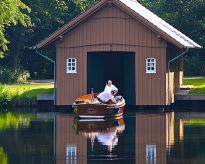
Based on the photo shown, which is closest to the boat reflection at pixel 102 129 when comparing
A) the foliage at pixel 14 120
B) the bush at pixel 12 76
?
the foliage at pixel 14 120

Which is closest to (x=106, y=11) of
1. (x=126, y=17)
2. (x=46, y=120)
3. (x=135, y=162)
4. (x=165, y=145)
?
(x=126, y=17)

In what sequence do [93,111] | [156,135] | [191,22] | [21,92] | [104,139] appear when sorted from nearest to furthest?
[104,139], [156,135], [93,111], [21,92], [191,22]

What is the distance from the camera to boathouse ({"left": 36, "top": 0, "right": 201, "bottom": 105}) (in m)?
50.7

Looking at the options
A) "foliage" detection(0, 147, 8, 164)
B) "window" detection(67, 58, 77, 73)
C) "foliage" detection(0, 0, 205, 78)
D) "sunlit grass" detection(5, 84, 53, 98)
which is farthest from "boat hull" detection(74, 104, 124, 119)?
"foliage" detection(0, 0, 205, 78)

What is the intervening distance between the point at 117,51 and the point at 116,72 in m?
3.04

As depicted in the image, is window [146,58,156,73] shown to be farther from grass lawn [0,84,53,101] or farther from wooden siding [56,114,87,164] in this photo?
grass lawn [0,84,53,101]

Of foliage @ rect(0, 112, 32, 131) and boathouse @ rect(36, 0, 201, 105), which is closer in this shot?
foliage @ rect(0, 112, 32, 131)

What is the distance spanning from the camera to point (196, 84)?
2386 inches

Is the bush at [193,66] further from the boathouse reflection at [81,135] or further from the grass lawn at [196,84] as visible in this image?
the boathouse reflection at [81,135]

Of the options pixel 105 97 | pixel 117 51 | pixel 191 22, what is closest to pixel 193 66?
Answer: pixel 191 22

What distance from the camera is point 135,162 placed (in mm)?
27766

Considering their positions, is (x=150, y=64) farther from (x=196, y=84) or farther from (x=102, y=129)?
(x=102, y=129)

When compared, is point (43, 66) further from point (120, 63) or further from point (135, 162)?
point (135, 162)

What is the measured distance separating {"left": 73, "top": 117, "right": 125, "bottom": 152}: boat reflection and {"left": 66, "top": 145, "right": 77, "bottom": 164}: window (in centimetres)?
109
